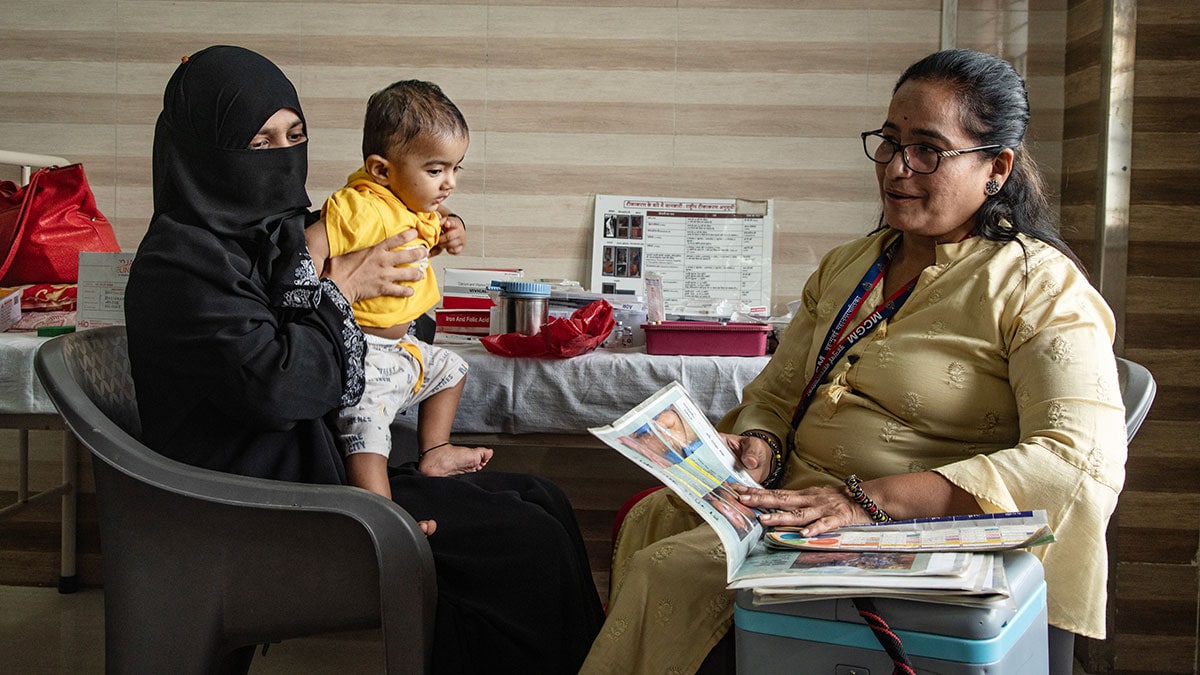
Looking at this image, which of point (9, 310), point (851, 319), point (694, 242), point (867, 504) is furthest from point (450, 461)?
point (694, 242)

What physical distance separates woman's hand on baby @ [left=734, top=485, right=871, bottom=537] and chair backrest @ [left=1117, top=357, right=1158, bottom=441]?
0.61 m

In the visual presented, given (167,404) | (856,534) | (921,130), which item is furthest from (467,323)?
(856,534)

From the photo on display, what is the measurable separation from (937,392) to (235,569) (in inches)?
46.2

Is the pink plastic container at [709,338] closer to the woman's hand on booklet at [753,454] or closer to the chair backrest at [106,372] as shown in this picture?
the woman's hand on booklet at [753,454]

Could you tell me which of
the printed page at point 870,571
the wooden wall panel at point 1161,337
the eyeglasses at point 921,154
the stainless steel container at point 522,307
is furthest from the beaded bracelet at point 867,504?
the wooden wall panel at point 1161,337

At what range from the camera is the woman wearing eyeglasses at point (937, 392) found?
4.83ft

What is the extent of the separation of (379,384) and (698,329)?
0.99 meters

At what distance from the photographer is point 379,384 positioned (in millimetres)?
2090

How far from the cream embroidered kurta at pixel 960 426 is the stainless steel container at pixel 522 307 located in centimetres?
102

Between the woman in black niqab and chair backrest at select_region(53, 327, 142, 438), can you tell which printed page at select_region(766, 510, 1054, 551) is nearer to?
the woman in black niqab

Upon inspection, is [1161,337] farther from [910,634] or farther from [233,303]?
[233,303]

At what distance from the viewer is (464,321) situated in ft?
10.1

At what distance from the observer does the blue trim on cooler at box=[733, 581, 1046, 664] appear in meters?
1.16

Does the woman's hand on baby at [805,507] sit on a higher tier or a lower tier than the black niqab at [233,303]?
lower
